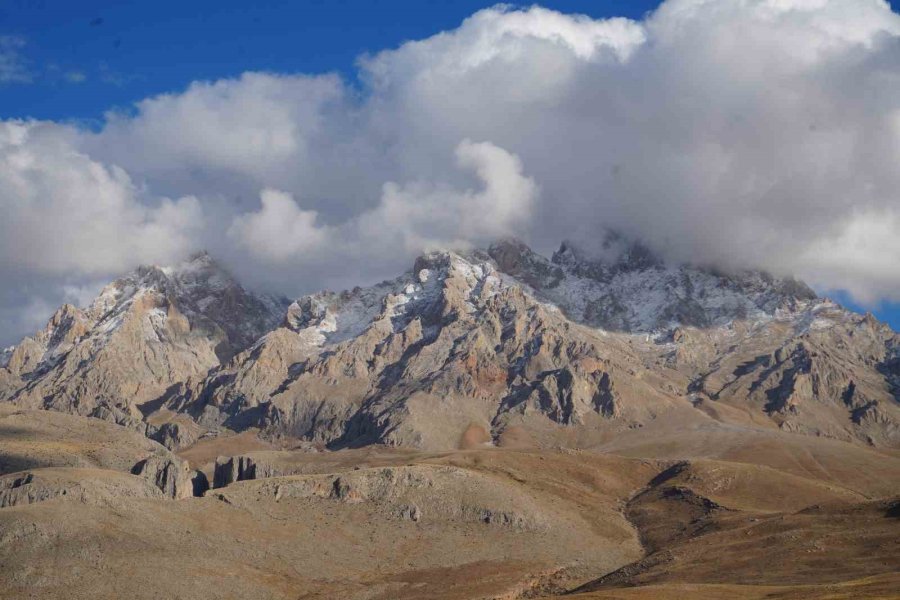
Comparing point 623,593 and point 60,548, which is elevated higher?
point 60,548

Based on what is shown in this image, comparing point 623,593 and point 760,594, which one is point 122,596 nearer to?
point 623,593

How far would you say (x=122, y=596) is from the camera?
6978 inches

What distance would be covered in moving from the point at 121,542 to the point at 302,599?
1486 inches

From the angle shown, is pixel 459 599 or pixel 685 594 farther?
pixel 459 599

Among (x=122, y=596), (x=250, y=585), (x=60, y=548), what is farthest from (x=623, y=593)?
(x=60, y=548)

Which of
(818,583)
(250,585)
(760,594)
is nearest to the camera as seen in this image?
(760,594)

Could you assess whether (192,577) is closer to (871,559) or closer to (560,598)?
(560,598)

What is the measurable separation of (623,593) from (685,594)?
11256 millimetres

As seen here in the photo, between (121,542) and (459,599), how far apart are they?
67.3 metres

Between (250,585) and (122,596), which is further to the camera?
(250,585)

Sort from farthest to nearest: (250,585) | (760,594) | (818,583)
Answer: (250,585) < (818,583) < (760,594)

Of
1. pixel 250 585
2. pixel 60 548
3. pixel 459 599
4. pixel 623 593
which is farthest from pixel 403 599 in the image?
pixel 60 548

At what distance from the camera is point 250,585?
195 metres

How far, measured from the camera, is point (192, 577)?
190500 millimetres
